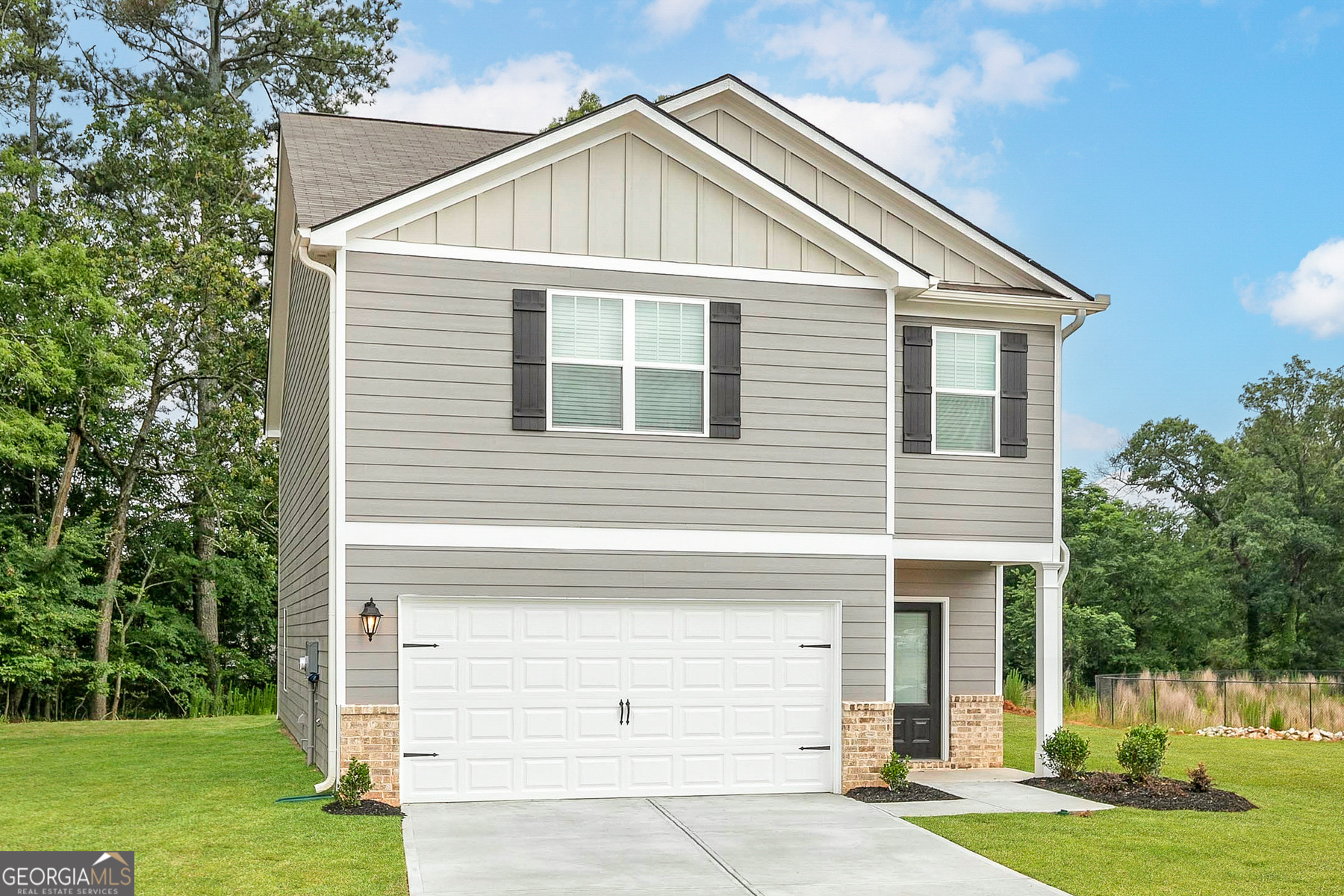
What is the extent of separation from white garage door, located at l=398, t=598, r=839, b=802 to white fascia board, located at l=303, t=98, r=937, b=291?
3.42m

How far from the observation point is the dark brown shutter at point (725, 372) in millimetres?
12219

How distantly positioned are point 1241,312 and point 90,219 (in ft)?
127

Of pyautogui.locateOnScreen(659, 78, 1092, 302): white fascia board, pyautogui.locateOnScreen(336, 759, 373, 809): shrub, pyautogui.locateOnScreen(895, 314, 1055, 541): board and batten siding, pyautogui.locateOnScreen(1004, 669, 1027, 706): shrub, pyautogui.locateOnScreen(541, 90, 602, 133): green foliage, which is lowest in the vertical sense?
pyautogui.locateOnScreen(1004, 669, 1027, 706): shrub

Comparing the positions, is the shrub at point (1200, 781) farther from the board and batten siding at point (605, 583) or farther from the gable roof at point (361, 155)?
the gable roof at point (361, 155)

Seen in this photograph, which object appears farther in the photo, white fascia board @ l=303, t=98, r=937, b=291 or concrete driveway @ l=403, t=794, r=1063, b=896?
white fascia board @ l=303, t=98, r=937, b=291

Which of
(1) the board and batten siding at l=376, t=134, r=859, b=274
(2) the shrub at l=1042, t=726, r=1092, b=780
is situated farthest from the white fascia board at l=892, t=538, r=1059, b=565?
(1) the board and batten siding at l=376, t=134, r=859, b=274

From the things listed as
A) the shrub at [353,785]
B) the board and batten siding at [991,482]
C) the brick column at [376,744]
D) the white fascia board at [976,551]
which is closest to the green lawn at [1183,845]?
the white fascia board at [976,551]

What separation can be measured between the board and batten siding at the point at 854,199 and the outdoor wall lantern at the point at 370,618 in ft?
21.9

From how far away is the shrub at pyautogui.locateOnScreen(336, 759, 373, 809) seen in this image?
10.6 meters

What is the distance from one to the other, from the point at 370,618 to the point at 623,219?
14.5 ft

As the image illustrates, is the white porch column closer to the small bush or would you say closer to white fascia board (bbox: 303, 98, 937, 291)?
the small bush

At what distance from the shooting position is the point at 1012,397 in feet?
45.1

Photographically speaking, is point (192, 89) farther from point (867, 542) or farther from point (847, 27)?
point (867, 542)

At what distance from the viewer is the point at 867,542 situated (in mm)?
12594
